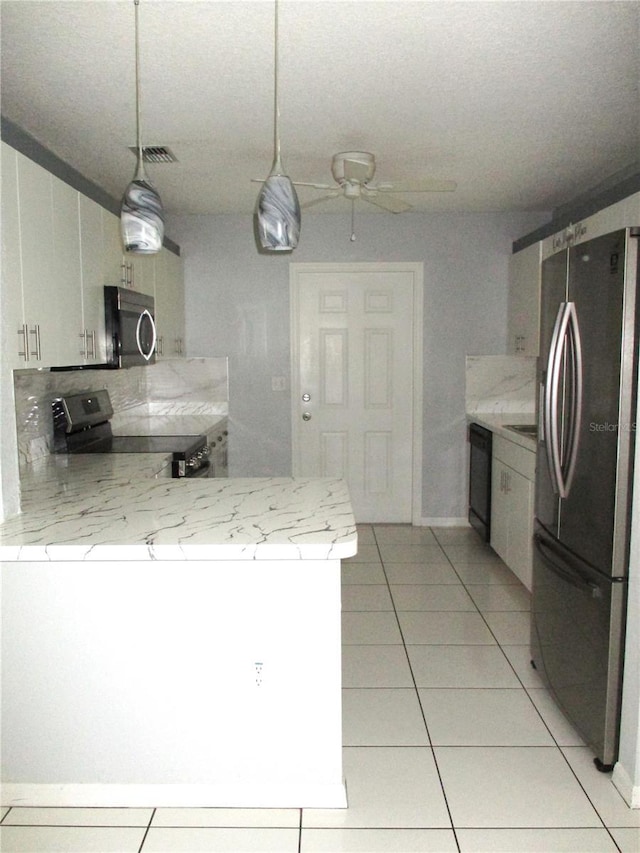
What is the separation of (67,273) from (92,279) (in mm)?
316

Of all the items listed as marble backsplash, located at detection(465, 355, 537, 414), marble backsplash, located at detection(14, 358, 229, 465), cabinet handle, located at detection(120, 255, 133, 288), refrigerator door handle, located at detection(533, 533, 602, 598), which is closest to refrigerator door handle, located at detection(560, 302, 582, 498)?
refrigerator door handle, located at detection(533, 533, 602, 598)

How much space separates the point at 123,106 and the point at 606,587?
8.63 ft

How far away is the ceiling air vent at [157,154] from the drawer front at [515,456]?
2.46 metres

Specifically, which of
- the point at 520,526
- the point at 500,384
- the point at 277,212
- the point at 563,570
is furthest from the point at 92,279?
the point at 500,384

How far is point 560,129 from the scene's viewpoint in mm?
3086

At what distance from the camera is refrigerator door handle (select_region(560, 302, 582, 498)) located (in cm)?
235

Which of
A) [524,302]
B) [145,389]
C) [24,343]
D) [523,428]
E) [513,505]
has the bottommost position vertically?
[513,505]

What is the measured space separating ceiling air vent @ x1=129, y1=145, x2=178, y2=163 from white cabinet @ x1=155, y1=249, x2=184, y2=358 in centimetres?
85

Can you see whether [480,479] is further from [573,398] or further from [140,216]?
[140,216]

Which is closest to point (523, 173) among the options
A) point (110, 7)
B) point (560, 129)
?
point (560, 129)

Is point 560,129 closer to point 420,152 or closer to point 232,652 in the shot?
point 420,152

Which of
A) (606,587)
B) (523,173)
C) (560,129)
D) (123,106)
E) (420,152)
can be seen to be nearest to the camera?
(606,587)

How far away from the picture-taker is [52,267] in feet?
8.59

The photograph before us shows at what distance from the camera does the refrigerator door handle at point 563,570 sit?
7.47 ft
